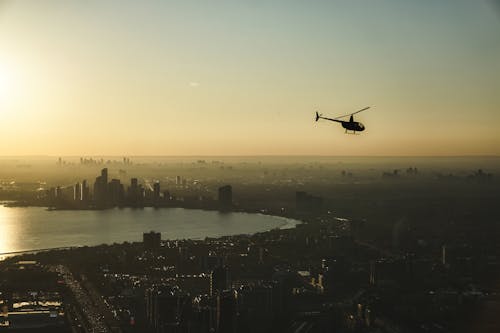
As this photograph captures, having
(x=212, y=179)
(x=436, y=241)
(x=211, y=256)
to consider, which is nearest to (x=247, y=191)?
(x=212, y=179)

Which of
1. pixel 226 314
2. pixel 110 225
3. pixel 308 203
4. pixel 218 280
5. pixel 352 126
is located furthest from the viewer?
pixel 308 203

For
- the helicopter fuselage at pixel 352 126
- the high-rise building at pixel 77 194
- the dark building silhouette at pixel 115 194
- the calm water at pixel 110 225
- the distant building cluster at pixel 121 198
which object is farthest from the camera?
the high-rise building at pixel 77 194

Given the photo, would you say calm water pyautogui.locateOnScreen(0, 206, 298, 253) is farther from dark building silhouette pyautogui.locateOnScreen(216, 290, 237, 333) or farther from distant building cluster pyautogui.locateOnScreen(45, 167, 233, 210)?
dark building silhouette pyautogui.locateOnScreen(216, 290, 237, 333)

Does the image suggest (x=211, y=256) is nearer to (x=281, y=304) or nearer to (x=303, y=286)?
(x=303, y=286)

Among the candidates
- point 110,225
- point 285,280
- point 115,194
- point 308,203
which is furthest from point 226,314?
point 115,194

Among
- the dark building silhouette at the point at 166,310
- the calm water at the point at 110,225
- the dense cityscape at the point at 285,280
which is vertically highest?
the dark building silhouette at the point at 166,310

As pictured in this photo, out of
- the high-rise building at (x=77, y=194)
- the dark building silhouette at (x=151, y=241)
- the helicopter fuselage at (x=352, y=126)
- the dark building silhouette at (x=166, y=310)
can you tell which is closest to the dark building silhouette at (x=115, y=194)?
the high-rise building at (x=77, y=194)

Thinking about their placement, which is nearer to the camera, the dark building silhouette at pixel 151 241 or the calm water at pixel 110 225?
the dark building silhouette at pixel 151 241

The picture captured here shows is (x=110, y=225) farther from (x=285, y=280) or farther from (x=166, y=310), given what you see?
(x=166, y=310)

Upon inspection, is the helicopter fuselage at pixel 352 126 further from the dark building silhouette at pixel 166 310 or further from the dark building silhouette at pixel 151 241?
the dark building silhouette at pixel 151 241

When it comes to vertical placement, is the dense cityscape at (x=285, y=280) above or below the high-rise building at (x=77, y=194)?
below

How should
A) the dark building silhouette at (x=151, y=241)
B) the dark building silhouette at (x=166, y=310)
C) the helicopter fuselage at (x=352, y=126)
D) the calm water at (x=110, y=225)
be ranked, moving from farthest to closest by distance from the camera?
the calm water at (x=110, y=225), the dark building silhouette at (x=151, y=241), the dark building silhouette at (x=166, y=310), the helicopter fuselage at (x=352, y=126)
